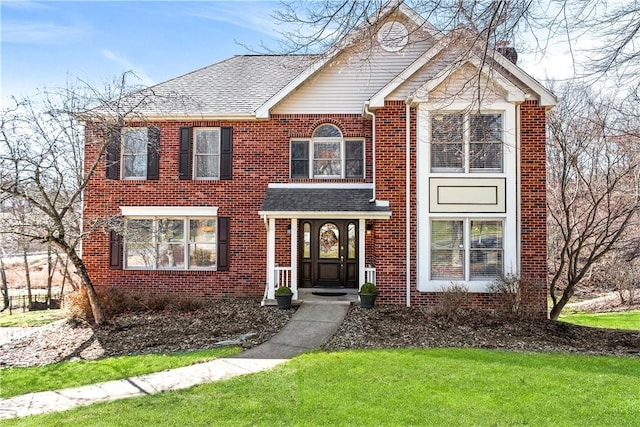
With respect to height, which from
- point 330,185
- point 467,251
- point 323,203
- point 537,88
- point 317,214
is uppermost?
point 537,88

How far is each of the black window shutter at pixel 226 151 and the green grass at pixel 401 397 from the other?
300 inches

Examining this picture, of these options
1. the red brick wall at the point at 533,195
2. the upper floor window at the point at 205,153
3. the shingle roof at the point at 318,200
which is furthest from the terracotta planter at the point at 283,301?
Result: the red brick wall at the point at 533,195

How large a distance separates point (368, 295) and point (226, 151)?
6.28 meters

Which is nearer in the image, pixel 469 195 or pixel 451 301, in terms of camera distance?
pixel 451 301

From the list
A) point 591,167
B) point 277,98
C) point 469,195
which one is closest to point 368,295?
point 469,195

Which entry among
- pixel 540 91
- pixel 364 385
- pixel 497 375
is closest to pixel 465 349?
pixel 497 375

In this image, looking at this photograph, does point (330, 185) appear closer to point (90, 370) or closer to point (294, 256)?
point (294, 256)

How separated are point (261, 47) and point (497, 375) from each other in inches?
231

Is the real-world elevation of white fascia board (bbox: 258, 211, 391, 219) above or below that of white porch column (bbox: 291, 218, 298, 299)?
above

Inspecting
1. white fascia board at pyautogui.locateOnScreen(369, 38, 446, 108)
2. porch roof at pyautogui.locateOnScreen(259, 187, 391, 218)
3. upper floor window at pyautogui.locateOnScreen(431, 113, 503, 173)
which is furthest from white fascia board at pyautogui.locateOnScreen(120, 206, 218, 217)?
upper floor window at pyautogui.locateOnScreen(431, 113, 503, 173)

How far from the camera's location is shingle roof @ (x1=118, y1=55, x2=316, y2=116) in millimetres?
13539

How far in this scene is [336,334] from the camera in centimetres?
947

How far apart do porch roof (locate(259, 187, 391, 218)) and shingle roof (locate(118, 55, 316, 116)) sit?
2926mm

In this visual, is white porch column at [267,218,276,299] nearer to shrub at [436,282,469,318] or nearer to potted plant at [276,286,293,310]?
potted plant at [276,286,293,310]
